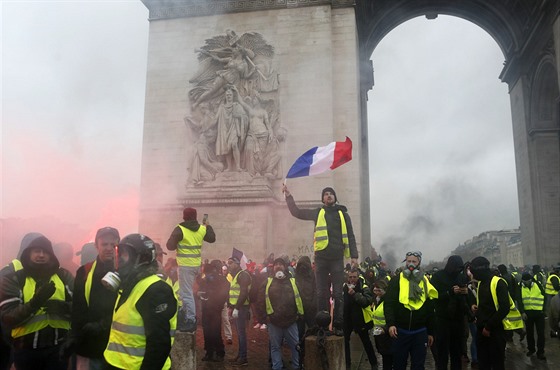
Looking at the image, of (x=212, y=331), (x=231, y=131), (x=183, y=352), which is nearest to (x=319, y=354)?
(x=183, y=352)

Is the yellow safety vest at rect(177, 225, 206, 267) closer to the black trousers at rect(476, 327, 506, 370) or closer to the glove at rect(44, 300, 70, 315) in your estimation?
the glove at rect(44, 300, 70, 315)

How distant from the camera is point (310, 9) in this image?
1897 cm

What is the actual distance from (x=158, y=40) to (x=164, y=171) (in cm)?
540

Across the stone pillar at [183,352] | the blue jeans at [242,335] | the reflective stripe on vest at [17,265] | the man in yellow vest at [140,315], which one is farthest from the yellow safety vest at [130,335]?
the blue jeans at [242,335]

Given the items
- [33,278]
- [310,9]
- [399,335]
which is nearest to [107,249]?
[33,278]

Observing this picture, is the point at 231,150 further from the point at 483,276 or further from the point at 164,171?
the point at 483,276

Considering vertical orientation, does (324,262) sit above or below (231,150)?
below

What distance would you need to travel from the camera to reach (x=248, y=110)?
17.8 meters

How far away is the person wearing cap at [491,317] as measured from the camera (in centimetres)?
613

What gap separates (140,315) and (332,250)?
342 cm

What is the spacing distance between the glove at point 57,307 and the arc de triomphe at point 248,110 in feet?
38.7

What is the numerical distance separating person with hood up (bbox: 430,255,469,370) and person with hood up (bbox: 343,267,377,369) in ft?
3.60

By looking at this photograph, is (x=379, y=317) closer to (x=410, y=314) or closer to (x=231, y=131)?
(x=410, y=314)

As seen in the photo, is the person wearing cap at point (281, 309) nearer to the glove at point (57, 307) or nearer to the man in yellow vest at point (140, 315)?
the glove at point (57, 307)
